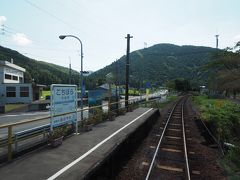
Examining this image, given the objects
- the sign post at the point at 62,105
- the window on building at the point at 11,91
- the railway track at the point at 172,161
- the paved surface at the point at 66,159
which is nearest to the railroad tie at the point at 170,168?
the railway track at the point at 172,161

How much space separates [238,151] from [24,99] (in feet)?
131

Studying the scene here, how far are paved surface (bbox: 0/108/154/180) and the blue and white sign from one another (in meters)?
0.90

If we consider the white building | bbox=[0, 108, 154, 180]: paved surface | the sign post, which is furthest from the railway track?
Answer: the white building

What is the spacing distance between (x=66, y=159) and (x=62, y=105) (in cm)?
329

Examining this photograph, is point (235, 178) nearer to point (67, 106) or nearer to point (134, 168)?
point (134, 168)

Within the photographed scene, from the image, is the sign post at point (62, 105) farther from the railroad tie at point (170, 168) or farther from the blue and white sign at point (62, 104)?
the railroad tie at point (170, 168)

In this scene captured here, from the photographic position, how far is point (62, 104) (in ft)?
32.7

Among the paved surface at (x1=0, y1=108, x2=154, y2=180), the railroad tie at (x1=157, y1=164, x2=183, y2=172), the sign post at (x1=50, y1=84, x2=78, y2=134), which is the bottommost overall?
the railroad tie at (x1=157, y1=164, x2=183, y2=172)

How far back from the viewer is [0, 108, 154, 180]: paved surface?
597cm

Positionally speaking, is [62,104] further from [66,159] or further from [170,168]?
[170,168]

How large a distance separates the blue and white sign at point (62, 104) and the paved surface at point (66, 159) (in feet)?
2.95

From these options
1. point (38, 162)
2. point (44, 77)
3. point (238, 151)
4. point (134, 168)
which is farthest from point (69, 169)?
point (44, 77)

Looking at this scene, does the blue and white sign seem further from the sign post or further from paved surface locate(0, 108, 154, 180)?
paved surface locate(0, 108, 154, 180)

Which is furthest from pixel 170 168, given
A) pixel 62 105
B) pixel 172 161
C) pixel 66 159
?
pixel 62 105
